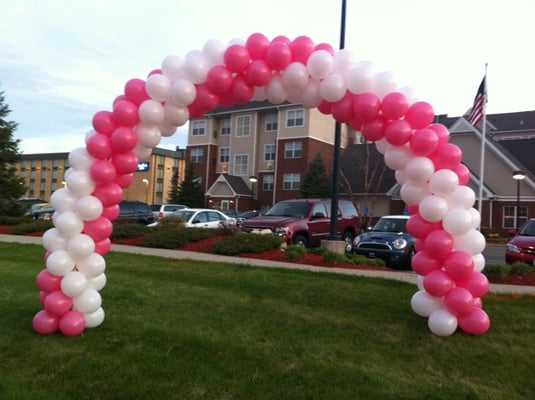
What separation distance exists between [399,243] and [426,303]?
22.3 feet

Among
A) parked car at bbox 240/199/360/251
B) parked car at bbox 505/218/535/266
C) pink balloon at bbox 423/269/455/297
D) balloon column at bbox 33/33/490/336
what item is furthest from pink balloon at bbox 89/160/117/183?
parked car at bbox 505/218/535/266

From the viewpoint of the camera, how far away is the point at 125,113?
217 inches

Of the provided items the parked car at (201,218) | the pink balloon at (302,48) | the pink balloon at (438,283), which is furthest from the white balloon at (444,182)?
the parked car at (201,218)

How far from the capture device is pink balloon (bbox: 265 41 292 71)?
5477 millimetres

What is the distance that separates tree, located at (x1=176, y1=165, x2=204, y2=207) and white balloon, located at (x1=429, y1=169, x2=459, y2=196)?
4365cm

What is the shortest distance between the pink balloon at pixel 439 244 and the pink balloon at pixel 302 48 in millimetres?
2518

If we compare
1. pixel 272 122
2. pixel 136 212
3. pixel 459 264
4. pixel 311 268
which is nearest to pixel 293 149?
pixel 272 122

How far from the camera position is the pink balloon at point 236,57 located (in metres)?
5.51

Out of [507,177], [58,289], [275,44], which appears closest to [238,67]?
[275,44]

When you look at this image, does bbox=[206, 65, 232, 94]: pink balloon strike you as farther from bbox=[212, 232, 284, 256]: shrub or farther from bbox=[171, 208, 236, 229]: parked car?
bbox=[171, 208, 236, 229]: parked car

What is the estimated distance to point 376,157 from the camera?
38.8 meters

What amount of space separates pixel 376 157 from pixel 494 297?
32.1 m

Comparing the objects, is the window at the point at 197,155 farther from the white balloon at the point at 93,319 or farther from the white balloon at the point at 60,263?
the white balloon at the point at 60,263

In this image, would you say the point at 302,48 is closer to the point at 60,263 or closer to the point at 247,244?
the point at 60,263
